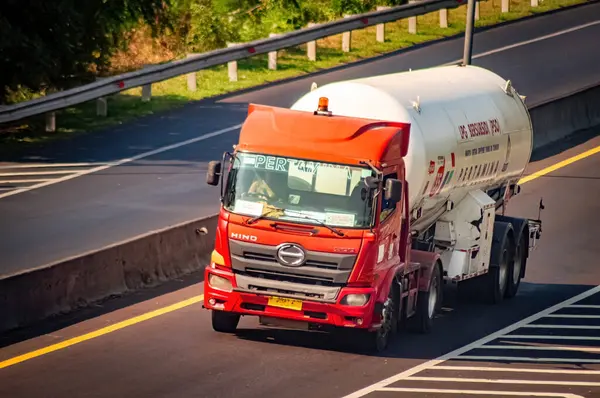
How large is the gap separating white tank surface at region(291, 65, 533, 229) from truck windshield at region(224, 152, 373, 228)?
1.66 metres

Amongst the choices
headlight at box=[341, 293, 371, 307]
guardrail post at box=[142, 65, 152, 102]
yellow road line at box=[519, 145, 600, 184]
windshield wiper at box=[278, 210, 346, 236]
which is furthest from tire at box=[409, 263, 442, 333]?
guardrail post at box=[142, 65, 152, 102]

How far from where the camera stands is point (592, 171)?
110 ft

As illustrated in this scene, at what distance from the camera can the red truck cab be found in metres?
17.6

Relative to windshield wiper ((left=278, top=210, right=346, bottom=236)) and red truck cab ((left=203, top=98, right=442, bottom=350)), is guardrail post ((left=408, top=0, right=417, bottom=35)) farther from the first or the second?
windshield wiper ((left=278, top=210, right=346, bottom=236))

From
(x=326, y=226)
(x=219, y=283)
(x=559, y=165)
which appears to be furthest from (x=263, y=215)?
(x=559, y=165)

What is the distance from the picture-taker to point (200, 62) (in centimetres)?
3572

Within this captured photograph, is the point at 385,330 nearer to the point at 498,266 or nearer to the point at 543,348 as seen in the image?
the point at 543,348

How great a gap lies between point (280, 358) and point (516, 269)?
24.9 feet

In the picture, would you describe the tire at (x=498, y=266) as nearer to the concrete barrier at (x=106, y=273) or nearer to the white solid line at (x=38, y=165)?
the concrete barrier at (x=106, y=273)

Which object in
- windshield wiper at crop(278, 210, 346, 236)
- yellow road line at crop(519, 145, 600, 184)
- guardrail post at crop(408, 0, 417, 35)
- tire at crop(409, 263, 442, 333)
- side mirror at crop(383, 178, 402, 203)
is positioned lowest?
tire at crop(409, 263, 442, 333)

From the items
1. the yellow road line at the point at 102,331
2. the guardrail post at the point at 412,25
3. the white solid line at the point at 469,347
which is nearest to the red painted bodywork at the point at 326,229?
the white solid line at the point at 469,347

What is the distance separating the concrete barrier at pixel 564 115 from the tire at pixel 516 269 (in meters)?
11.1

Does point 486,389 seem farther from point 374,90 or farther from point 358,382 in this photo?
point 374,90

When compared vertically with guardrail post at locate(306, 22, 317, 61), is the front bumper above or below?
below
